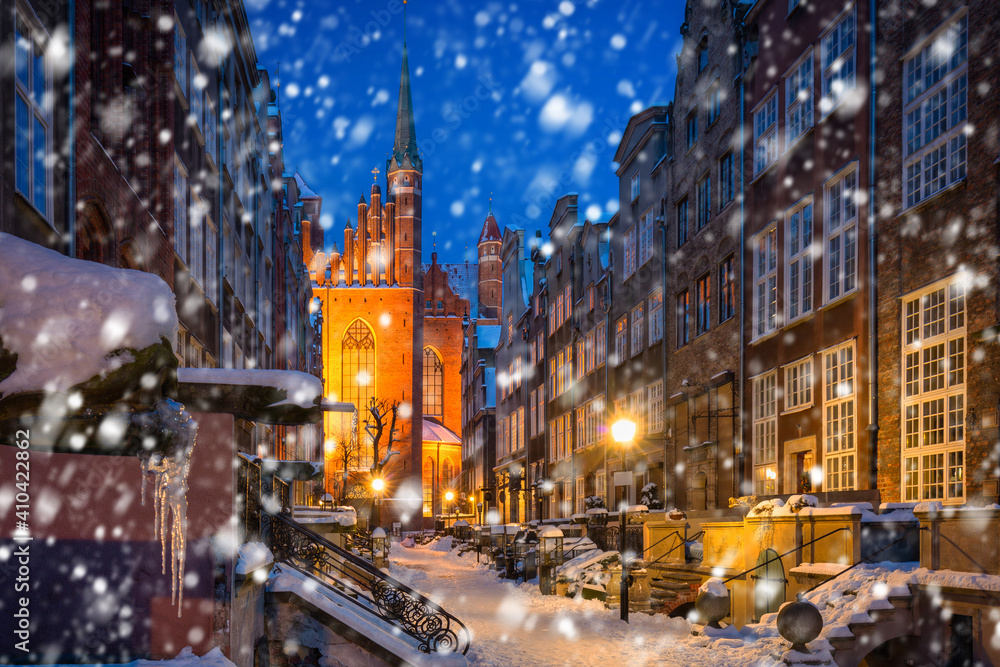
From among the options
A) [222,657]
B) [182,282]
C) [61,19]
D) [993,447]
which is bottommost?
[222,657]

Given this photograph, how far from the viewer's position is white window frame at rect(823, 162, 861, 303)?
16906mm

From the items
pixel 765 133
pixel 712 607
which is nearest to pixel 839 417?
pixel 712 607

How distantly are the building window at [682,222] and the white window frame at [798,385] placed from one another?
7.73 m

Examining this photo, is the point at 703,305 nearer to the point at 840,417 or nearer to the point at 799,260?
the point at 799,260

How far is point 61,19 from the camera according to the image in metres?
10.1

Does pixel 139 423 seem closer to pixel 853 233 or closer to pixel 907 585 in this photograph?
pixel 907 585

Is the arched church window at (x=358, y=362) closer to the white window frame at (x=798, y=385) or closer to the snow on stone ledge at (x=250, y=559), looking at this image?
the white window frame at (x=798, y=385)

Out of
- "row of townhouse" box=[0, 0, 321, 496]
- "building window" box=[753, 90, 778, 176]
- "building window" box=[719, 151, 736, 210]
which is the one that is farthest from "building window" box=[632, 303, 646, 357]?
"row of townhouse" box=[0, 0, 321, 496]

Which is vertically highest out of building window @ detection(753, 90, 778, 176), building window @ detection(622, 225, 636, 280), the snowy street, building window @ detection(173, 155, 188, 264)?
building window @ detection(753, 90, 778, 176)

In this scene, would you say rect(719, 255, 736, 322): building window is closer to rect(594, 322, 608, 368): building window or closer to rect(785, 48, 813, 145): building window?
rect(785, 48, 813, 145): building window

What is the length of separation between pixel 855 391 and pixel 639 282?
14222mm

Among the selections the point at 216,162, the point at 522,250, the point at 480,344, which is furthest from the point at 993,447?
the point at 480,344

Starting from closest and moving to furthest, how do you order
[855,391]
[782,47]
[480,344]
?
[855,391] < [782,47] < [480,344]

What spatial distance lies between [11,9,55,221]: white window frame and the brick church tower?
89318 mm
